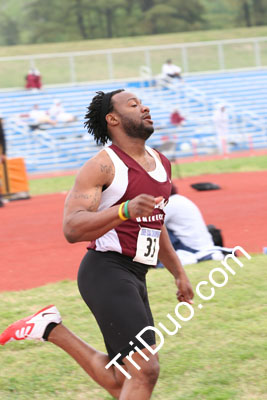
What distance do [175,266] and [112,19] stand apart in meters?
69.2

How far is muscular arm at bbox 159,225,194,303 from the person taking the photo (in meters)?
4.75

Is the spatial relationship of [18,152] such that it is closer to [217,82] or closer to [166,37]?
[217,82]

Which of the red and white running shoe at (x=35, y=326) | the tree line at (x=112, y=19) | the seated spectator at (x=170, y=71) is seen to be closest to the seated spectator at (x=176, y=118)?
the seated spectator at (x=170, y=71)

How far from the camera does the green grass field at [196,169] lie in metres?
19.8

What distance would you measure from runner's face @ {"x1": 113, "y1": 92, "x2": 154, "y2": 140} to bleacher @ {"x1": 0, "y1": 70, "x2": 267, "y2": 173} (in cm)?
2257

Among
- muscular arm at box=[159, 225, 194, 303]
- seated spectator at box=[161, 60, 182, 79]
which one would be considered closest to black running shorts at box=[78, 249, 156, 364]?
muscular arm at box=[159, 225, 194, 303]

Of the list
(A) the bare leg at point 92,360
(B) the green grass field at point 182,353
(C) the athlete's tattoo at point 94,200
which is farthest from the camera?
(B) the green grass field at point 182,353

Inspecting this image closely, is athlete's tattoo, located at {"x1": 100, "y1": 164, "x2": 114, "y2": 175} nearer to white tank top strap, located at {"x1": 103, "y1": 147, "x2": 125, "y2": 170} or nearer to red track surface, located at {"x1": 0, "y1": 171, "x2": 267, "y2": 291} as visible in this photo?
white tank top strap, located at {"x1": 103, "y1": 147, "x2": 125, "y2": 170}

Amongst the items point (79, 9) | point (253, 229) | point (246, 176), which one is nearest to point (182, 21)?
point (79, 9)

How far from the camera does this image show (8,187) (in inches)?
673

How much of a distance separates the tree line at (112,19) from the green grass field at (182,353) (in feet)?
209

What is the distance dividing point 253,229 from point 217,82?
23.8 metres

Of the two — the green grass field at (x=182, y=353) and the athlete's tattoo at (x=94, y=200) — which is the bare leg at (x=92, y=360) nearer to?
the green grass field at (x=182, y=353)

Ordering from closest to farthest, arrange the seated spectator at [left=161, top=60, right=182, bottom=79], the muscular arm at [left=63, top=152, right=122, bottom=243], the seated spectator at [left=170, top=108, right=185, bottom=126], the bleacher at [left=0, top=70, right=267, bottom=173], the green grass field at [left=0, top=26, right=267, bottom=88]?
the muscular arm at [left=63, top=152, right=122, bottom=243] → the bleacher at [left=0, top=70, right=267, bottom=173] → the seated spectator at [left=170, top=108, right=185, bottom=126] → the seated spectator at [left=161, top=60, right=182, bottom=79] → the green grass field at [left=0, top=26, right=267, bottom=88]
